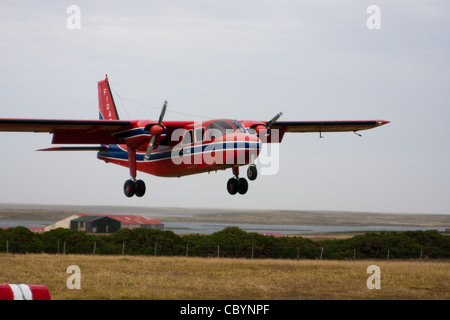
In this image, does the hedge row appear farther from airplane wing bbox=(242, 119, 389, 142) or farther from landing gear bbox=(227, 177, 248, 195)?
landing gear bbox=(227, 177, 248, 195)

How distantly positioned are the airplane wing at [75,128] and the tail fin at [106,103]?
6.46m

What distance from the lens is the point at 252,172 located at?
31.6 meters

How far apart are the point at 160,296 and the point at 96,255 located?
2534 cm

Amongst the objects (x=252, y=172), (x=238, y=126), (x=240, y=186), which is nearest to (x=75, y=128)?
(x=240, y=186)

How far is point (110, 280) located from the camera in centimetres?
4481

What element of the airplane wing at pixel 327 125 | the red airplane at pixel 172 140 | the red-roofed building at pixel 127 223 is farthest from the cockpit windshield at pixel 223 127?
the red-roofed building at pixel 127 223

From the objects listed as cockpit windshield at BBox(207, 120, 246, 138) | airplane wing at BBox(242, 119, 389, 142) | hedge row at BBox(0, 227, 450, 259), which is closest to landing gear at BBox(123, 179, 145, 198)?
cockpit windshield at BBox(207, 120, 246, 138)

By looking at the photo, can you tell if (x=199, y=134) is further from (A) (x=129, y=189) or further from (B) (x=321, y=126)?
(B) (x=321, y=126)

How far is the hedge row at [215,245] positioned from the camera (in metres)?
65.2

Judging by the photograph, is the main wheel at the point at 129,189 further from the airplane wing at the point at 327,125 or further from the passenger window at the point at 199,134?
the airplane wing at the point at 327,125

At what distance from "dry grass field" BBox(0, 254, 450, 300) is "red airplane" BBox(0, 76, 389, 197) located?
27.0 ft
